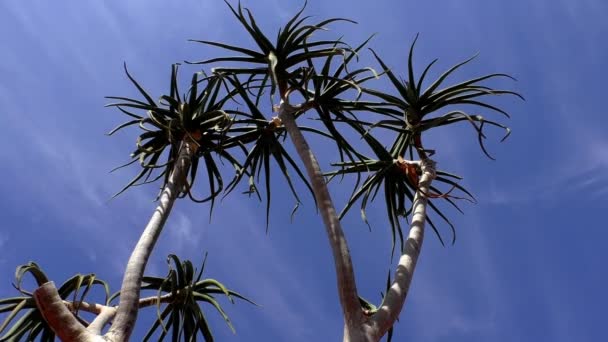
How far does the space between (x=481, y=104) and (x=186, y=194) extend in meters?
3.37

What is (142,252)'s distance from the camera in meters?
5.12

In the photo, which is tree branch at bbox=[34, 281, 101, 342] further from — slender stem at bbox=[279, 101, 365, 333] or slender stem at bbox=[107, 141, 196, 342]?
slender stem at bbox=[279, 101, 365, 333]

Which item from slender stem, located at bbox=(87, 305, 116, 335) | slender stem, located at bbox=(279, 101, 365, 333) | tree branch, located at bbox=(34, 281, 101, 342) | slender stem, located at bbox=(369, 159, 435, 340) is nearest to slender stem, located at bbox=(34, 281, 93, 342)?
tree branch, located at bbox=(34, 281, 101, 342)

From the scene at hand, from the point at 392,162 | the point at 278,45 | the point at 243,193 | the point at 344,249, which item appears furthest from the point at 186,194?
the point at 344,249

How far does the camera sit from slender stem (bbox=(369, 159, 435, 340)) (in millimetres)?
3959

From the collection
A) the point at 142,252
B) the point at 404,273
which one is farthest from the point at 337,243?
the point at 142,252

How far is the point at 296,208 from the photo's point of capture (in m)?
6.92

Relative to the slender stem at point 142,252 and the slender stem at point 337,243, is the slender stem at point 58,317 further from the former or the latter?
the slender stem at point 337,243

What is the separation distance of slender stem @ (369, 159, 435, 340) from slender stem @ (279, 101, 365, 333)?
0.52 feet

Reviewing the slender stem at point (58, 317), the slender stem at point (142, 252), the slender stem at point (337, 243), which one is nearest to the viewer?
the slender stem at point (337, 243)

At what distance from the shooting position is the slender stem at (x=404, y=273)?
156 inches

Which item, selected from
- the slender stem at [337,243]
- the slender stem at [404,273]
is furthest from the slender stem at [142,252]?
the slender stem at [404,273]

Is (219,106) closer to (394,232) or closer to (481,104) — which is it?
(394,232)

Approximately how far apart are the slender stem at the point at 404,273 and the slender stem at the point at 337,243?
0.52 ft
